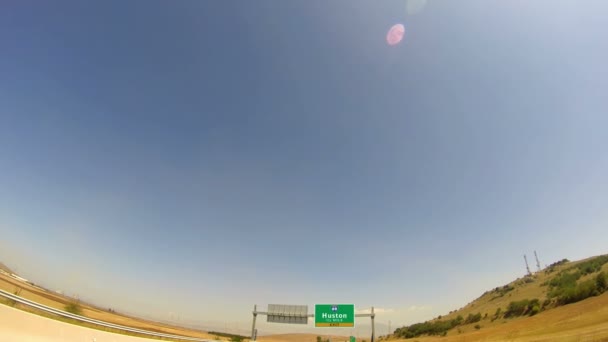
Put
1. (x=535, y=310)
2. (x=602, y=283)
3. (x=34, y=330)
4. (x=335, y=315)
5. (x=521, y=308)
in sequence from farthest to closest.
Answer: (x=521, y=308), (x=335, y=315), (x=535, y=310), (x=602, y=283), (x=34, y=330)

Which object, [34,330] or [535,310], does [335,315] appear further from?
[34,330]

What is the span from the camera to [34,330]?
912cm

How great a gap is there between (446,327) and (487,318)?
28.6ft

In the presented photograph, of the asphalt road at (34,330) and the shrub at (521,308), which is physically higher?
the shrub at (521,308)

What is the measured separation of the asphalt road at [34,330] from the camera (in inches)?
336

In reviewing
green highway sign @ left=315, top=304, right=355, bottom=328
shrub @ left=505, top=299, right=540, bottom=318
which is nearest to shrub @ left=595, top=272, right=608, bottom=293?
shrub @ left=505, top=299, right=540, bottom=318

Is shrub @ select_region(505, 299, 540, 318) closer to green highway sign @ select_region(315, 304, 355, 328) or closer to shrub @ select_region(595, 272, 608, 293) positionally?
shrub @ select_region(595, 272, 608, 293)

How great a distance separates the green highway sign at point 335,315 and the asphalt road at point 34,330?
35.4 metres

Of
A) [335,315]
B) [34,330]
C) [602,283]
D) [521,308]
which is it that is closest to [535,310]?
[521,308]

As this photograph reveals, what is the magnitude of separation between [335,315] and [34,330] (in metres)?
38.4

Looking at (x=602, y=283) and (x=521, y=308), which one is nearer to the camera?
(x=602, y=283)

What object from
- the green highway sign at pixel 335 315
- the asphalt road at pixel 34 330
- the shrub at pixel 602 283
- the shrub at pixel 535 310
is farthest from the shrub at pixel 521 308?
the asphalt road at pixel 34 330

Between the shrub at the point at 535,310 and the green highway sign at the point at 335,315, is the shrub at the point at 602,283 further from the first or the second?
the green highway sign at the point at 335,315

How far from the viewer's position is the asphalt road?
853 centimetres
